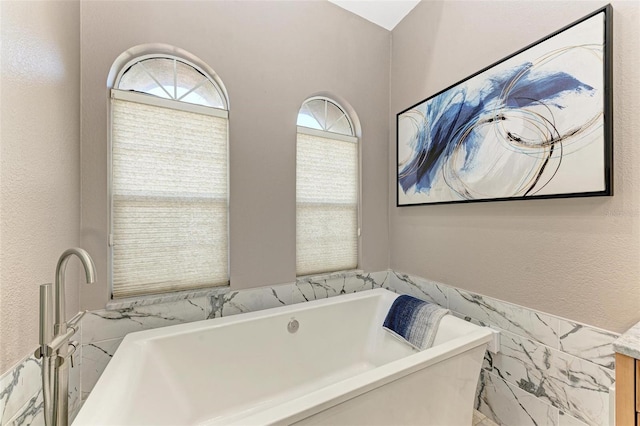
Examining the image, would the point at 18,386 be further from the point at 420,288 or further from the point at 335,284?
the point at 420,288

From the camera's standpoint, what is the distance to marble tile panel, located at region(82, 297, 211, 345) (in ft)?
4.55

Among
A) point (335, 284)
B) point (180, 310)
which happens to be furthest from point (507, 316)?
point (180, 310)

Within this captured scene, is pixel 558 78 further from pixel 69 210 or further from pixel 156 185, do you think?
pixel 69 210

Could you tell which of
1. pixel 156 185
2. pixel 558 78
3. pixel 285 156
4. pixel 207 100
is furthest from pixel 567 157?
pixel 156 185

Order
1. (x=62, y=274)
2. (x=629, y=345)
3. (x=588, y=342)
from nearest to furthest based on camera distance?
(x=629, y=345), (x=62, y=274), (x=588, y=342)

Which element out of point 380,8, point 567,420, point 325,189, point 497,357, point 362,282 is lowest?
point 567,420

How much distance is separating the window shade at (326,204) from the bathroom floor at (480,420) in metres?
1.27

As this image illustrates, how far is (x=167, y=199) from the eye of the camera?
1.59 metres

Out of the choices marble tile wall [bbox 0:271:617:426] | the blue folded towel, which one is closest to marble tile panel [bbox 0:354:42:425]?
marble tile wall [bbox 0:271:617:426]

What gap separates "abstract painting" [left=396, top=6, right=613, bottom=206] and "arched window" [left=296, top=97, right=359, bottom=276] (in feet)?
2.16

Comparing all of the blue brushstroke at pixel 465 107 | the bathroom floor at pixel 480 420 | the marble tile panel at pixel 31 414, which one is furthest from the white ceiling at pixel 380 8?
the bathroom floor at pixel 480 420

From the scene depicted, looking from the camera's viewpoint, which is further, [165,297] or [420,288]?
[420,288]

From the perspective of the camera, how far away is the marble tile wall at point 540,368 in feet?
3.77

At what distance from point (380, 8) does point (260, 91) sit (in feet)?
4.32
